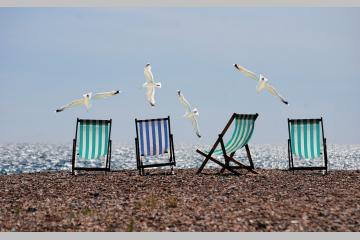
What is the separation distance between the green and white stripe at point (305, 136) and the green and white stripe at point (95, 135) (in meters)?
3.75

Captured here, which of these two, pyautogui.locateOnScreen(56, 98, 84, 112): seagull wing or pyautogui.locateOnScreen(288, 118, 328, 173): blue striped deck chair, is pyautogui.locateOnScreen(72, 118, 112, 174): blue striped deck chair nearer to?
pyautogui.locateOnScreen(56, 98, 84, 112): seagull wing

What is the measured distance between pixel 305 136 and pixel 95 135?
422cm

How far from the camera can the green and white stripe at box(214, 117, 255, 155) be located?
10.2 metres

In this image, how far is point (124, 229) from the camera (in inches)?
230

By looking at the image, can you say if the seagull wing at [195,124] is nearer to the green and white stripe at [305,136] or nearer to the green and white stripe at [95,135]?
the green and white stripe at [95,135]

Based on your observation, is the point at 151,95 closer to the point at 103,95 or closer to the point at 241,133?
the point at 103,95

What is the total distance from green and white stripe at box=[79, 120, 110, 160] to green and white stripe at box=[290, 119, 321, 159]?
375cm

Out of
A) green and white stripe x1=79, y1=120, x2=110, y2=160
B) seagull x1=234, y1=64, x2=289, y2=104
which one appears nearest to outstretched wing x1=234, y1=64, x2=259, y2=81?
seagull x1=234, y1=64, x2=289, y2=104

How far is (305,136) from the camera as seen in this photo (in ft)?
35.5

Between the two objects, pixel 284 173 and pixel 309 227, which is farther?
pixel 284 173

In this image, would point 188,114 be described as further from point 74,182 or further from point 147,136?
point 74,182

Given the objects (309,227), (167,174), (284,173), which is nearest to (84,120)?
(167,174)

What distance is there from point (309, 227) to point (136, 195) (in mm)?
3042

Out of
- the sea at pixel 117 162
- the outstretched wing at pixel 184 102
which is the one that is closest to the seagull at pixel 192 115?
the outstretched wing at pixel 184 102
